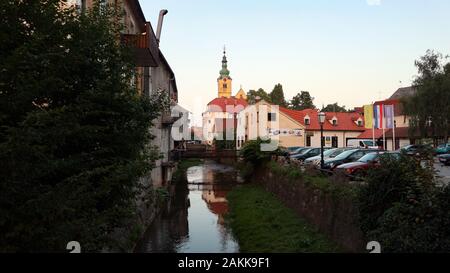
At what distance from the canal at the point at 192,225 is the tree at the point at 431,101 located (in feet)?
67.0

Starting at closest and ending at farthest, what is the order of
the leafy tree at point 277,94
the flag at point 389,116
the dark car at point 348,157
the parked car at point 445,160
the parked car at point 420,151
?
1. the parked car at point 420,151
2. the dark car at point 348,157
3. the parked car at point 445,160
4. the flag at point 389,116
5. the leafy tree at point 277,94

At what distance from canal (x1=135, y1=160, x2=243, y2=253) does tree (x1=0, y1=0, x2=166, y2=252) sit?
9785 millimetres

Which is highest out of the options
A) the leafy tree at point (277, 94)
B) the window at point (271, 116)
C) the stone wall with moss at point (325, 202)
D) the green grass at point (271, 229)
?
the leafy tree at point (277, 94)

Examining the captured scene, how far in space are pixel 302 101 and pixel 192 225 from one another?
276 feet

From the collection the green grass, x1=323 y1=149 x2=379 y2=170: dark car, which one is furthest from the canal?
x1=323 y1=149 x2=379 y2=170: dark car

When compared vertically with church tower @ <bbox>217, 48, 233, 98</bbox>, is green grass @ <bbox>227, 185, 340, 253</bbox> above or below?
below

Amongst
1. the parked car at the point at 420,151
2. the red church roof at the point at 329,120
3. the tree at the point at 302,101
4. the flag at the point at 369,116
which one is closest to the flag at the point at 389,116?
the flag at the point at 369,116

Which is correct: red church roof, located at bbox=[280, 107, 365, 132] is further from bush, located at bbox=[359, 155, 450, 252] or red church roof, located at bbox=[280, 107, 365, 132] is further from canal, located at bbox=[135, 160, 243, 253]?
bush, located at bbox=[359, 155, 450, 252]

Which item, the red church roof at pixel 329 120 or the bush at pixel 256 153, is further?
the red church roof at pixel 329 120

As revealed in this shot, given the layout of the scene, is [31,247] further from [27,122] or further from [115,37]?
[115,37]

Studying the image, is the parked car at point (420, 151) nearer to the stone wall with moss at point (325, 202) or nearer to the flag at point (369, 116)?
the stone wall with moss at point (325, 202)

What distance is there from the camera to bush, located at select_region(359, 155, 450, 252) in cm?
652

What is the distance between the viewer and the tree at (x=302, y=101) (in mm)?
100250

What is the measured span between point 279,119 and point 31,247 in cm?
4847
